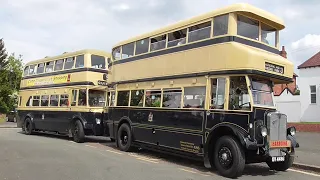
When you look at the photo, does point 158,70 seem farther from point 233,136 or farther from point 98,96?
point 98,96

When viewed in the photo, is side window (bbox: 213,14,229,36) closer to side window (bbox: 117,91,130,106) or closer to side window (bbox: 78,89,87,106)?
side window (bbox: 117,91,130,106)

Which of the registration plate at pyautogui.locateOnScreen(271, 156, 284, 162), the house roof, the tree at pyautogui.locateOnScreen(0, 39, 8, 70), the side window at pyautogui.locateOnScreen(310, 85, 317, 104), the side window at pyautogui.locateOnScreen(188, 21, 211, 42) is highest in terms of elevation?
the tree at pyautogui.locateOnScreen(0, 39, 8, 70)

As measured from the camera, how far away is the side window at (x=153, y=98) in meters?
12.4

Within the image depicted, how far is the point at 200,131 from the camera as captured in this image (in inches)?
408

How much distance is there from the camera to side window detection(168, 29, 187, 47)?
11.7m

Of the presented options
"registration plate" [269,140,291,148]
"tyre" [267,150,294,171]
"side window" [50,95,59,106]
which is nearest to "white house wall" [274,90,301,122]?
"side window" [50,95,59,106]

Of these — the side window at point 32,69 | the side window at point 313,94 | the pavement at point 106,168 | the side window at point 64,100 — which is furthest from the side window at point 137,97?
the side window at point 313,94

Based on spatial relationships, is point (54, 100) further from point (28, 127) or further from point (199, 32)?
point (199, 32)

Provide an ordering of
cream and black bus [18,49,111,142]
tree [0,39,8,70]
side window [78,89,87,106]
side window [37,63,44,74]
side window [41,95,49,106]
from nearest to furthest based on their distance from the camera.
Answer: cream and black bus [18,49,111,142] < side window [78,89,87,106] < side window [41,95,49,106] < side window [37,63,44,74] < tree [0,39,8,70]

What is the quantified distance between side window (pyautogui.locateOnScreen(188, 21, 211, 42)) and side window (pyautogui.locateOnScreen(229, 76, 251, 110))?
1760 millimetres

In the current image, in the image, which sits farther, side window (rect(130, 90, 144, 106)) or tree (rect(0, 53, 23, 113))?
tree (rect(0, 53, 23, 113))

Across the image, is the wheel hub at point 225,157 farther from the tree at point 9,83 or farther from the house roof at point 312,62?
the tree at point 9,83

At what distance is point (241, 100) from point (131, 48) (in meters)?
6.24

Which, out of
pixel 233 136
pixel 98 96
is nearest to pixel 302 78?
pixel 98 96
